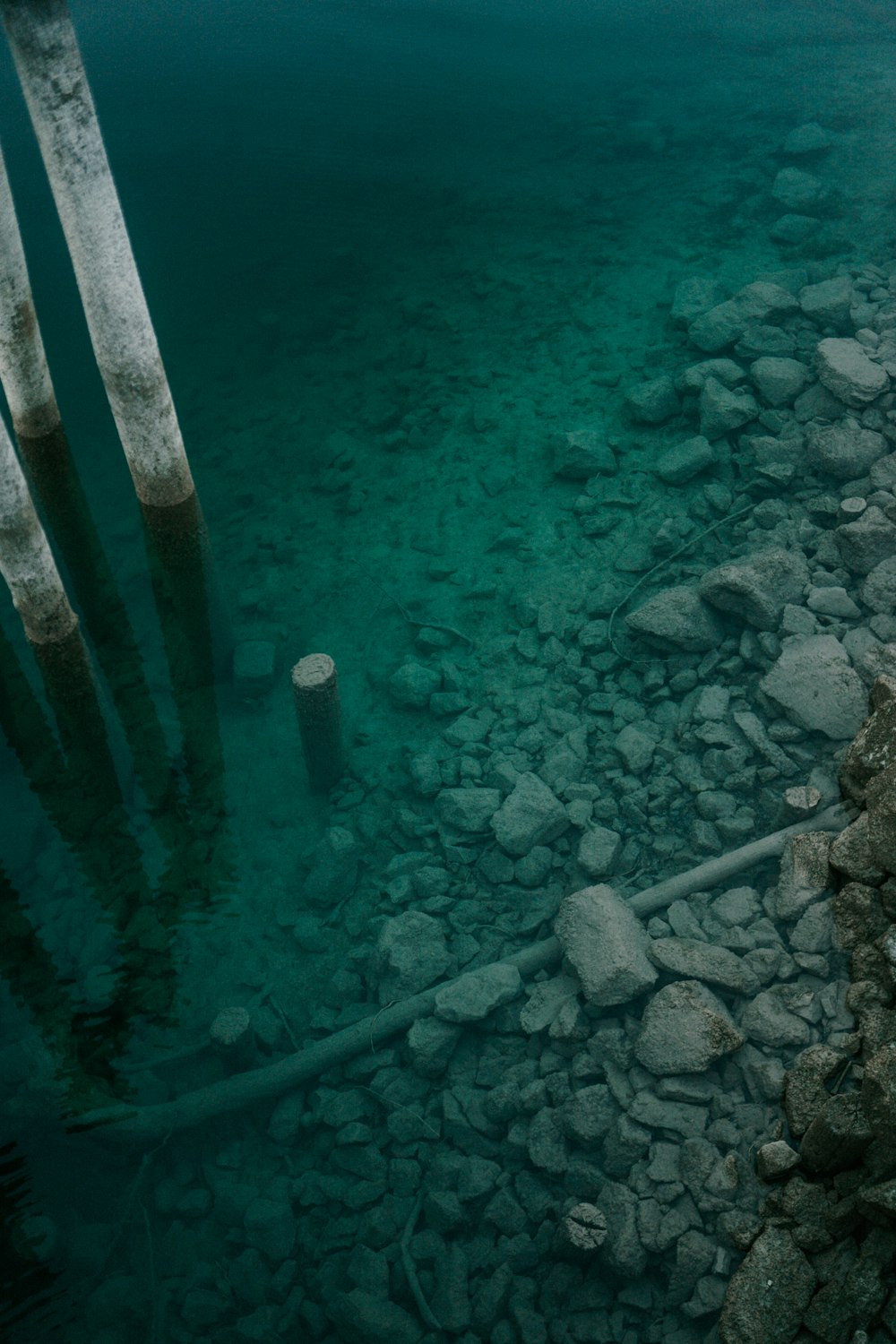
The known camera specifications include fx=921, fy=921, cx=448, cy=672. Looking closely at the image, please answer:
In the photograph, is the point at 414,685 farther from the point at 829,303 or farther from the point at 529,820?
the point at 829,303

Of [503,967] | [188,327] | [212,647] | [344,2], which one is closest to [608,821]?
[503,967]

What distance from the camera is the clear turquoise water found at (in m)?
5.18

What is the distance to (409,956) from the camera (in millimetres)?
5223

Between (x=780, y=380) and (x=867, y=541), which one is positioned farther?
(x=780, y=380)

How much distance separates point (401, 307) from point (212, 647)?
465cm

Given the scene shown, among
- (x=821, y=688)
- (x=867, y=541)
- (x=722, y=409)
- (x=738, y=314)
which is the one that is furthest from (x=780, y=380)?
(x=821, y=688)

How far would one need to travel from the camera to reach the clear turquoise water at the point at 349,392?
17.0ft

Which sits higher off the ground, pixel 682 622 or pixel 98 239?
pixel 98 239

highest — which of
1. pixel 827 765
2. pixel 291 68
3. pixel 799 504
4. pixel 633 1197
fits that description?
pixel 291 68

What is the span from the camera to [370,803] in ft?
20.1

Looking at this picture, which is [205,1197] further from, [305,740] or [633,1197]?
[305,740]

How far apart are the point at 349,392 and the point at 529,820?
16.7 ft

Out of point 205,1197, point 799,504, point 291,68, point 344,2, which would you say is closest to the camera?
point 205,1197

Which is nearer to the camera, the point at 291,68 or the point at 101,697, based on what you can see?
the point at 101,697
